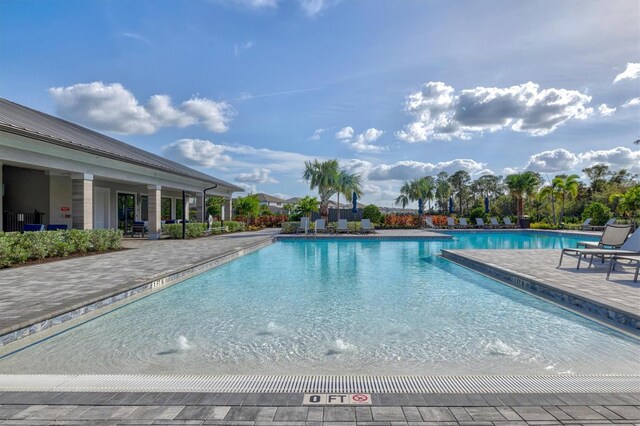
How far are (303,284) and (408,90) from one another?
1231 centimetres

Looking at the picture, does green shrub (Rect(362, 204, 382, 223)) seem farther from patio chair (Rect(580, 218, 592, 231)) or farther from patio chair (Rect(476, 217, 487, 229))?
patio chair (Rect(580, 218, 592, 231))

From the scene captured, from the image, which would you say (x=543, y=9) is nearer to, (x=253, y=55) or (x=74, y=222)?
(x=253, y=55)

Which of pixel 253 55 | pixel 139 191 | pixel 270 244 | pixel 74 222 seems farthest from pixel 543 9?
pixel 139 191

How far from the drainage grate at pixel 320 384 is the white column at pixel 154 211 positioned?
1468 centimetres

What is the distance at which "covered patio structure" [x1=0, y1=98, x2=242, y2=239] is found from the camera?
33.0 feet

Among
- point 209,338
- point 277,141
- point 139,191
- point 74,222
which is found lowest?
point 209,338

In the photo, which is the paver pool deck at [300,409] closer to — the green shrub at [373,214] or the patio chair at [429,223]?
the green shrub at [373,214]

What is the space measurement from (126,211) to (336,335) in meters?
19.2

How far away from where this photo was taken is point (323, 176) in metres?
27.8

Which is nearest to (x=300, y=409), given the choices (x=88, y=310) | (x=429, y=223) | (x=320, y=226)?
(x=88, y=310)

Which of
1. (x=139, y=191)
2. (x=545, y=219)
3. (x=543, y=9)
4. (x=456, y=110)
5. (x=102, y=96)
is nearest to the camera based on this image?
(x=543, y=9)

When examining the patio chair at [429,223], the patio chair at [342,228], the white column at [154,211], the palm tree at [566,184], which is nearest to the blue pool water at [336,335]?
the white column at [154,211]

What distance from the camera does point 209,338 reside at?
14.2ft

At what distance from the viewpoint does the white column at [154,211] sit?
16567 mm
